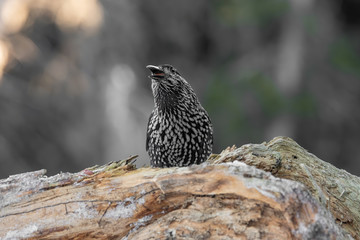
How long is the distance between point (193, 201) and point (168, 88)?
2.45m

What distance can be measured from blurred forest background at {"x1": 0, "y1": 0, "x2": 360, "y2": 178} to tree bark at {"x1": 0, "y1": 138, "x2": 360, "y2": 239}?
735cm

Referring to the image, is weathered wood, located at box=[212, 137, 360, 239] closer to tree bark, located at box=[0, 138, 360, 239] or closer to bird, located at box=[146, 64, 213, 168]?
tree bark, located at box=[0, 138, 360, 239]

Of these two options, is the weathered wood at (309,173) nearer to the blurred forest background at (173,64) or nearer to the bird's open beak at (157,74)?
the bird's open beak at (157,74)

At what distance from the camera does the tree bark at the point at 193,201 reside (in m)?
3.09

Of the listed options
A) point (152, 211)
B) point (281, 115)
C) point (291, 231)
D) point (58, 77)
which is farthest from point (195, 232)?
point (281, 115)

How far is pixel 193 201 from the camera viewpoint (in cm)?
337

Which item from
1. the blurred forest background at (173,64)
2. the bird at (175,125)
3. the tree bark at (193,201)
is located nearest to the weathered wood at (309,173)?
the tree bark at (193,201)

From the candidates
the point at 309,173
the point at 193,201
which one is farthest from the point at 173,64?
the point at 193,201

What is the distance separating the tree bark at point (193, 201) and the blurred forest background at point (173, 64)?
289 inches

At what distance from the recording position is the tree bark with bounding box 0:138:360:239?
3.09m

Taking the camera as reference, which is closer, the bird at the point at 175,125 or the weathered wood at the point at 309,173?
the weathered wood at the point at 309,173

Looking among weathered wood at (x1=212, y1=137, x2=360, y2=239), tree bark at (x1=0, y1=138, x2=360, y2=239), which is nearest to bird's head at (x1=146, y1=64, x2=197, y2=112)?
tree bark at (x1=0, y1=138, x2=360, y2=239)

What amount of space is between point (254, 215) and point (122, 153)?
28.3 ft

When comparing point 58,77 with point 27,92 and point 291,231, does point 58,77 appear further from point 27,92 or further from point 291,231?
point 291,231
